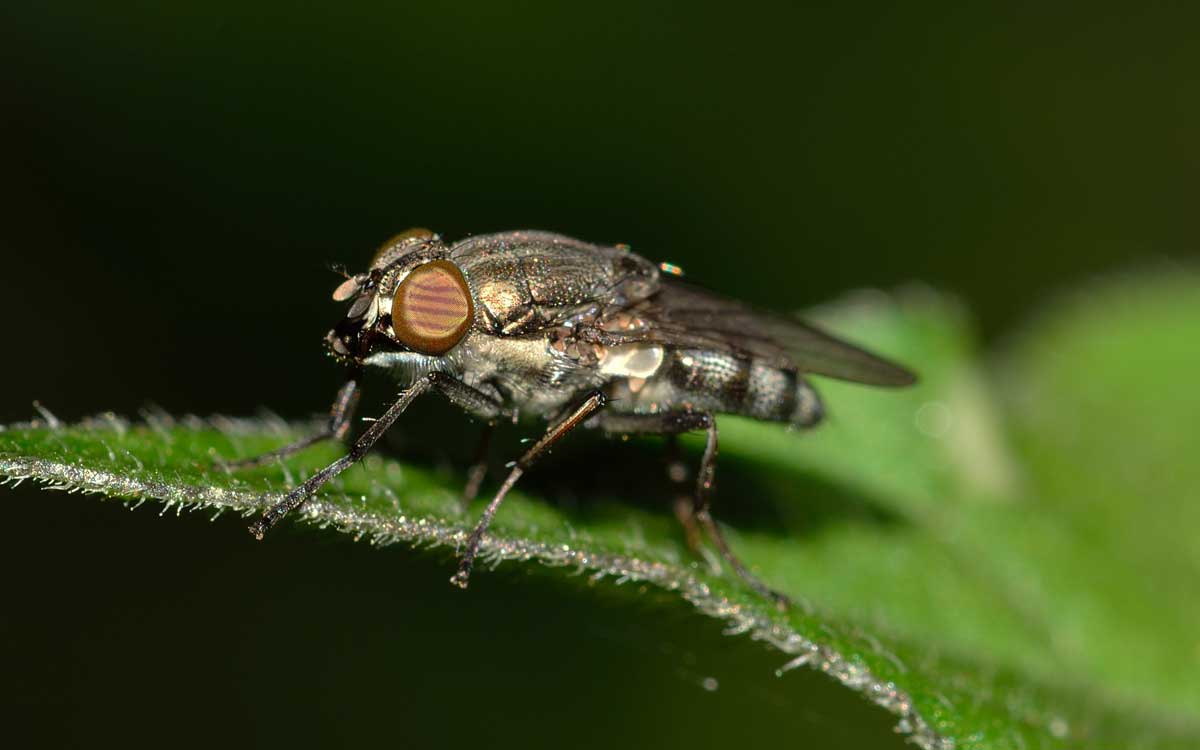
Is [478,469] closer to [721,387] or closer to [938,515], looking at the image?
[721,387]

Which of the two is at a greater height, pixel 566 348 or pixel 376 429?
pixel 566 348

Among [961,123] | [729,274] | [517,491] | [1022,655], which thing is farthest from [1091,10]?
[517,491]

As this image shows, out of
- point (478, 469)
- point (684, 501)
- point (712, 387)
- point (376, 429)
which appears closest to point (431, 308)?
point (376, 429)

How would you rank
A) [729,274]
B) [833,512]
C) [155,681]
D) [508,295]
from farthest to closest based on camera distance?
[729,274] < [155,681] < [833,512] < [508,295]

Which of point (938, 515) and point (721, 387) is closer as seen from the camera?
point (721, 387)

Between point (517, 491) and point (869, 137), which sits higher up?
point (869, 137)

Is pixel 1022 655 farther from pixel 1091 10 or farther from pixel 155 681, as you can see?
pixel 1091 10
